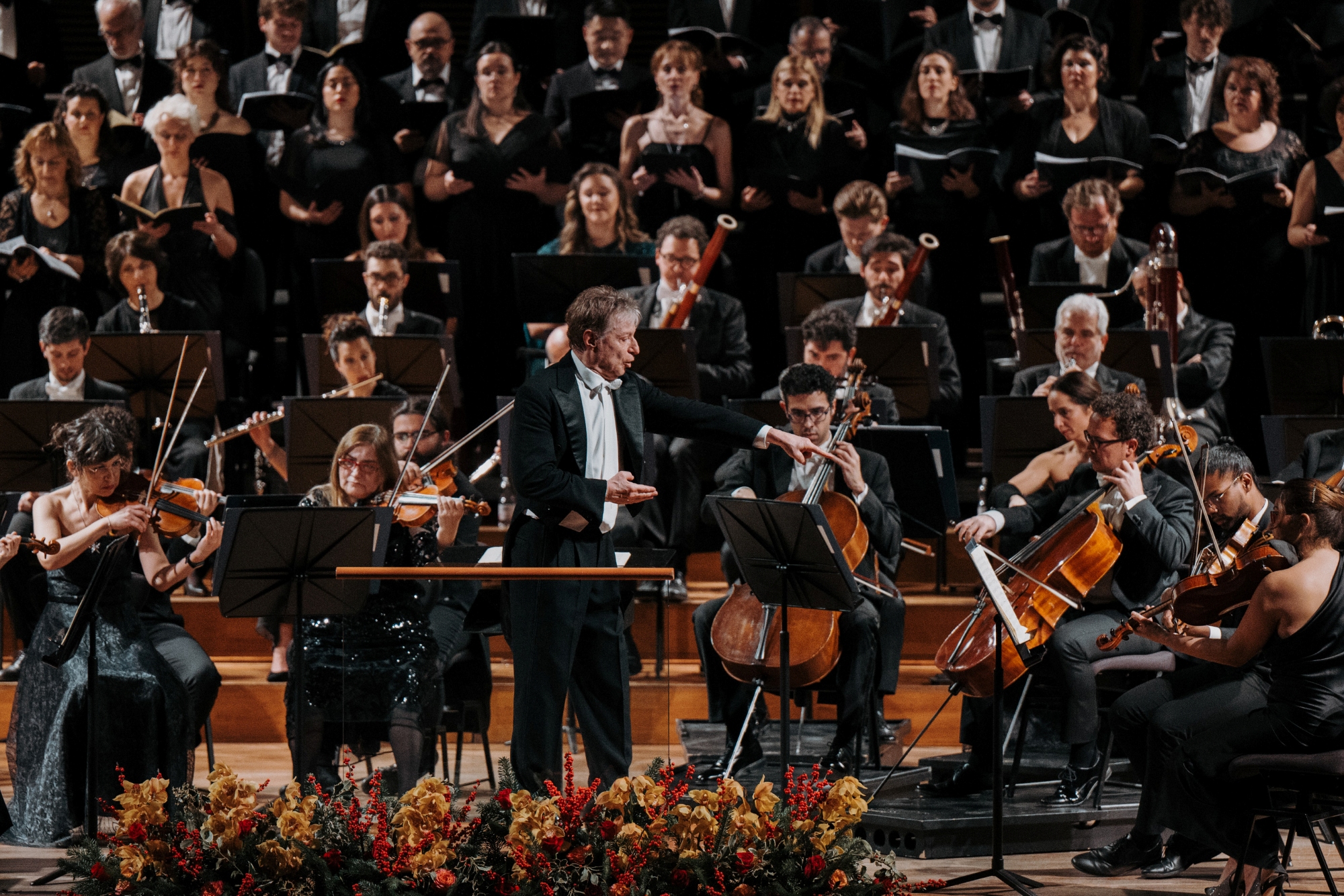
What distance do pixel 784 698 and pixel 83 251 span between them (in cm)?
389

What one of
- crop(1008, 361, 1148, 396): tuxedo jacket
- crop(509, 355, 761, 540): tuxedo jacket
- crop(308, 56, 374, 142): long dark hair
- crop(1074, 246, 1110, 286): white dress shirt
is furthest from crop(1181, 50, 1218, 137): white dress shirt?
crop(509, 355, 761, 540): tuxedo jacket

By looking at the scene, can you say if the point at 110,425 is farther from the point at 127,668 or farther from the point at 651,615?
the point at 651,615

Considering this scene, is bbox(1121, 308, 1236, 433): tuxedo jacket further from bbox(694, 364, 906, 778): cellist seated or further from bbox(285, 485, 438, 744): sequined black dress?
bbox(285, 485, 438, 744): sequined black dress

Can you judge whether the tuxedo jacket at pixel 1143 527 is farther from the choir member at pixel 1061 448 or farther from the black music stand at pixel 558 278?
the black music stand at pixel 558 278

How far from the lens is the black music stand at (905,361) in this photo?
5336 mm

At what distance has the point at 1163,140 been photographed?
21.7ft

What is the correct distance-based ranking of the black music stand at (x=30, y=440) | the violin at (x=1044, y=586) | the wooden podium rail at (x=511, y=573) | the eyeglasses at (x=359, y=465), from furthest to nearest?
1. the black music stand at (x=30, y=440)
2. the eyeglasses at (x=359, y=465)
3. the violin at (x=1044, y=586)
4. the wooden podium rail at (x=511, y=573)

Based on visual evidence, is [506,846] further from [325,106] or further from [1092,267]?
[325,106]

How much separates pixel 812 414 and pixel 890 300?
156cm

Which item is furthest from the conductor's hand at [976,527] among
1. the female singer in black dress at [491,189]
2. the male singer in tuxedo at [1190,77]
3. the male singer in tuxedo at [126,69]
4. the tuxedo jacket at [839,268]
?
the male singer in tuxedo at [126,69]

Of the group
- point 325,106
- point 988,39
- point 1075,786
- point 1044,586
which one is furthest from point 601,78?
point 1075,786

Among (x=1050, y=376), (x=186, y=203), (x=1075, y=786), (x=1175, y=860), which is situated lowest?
(x=1175, y=860)

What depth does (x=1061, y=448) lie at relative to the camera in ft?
15.8

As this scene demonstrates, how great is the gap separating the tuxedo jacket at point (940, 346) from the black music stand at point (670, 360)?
66 cm
